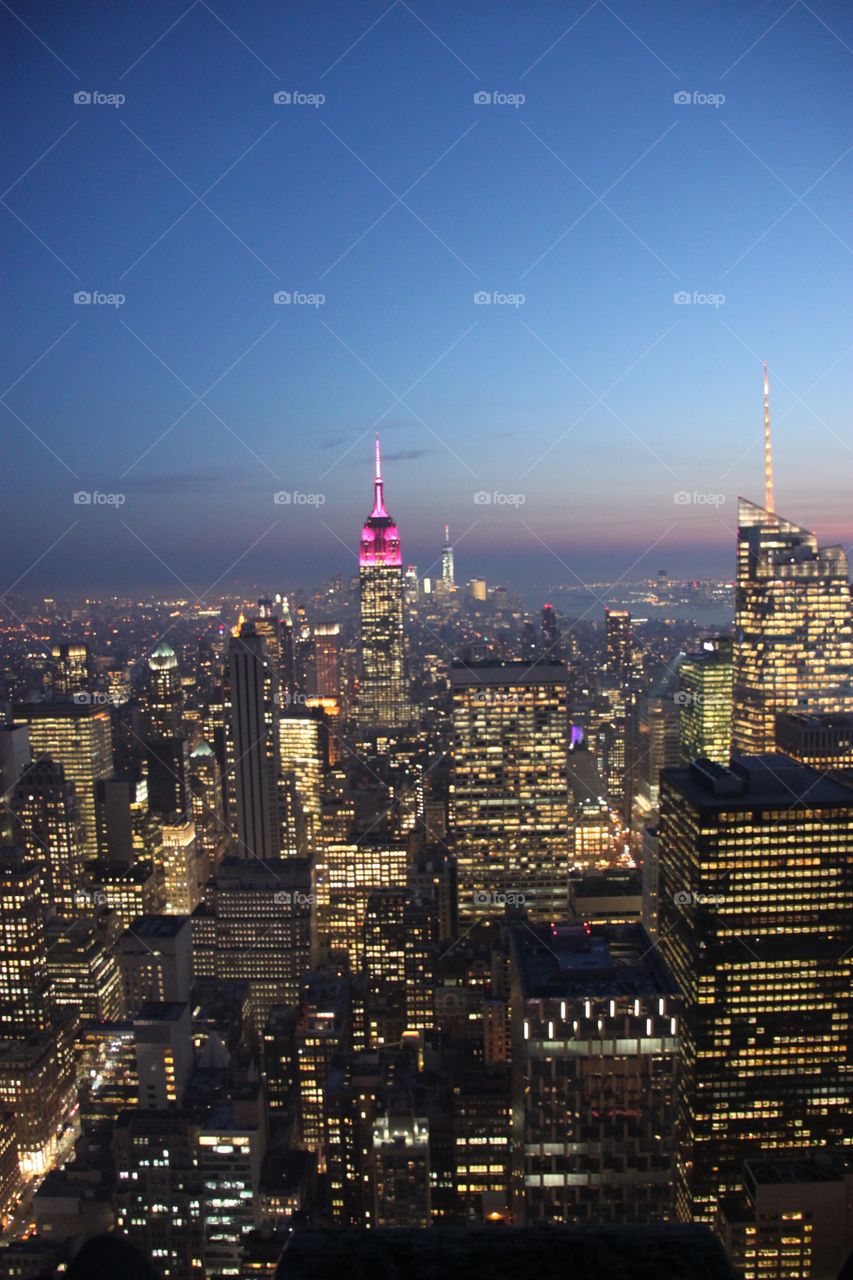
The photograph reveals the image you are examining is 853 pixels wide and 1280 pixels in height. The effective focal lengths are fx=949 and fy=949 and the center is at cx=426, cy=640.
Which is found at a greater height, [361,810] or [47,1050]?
[361,810]

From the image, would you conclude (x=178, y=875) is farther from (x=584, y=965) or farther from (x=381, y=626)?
(x=584, y=965)

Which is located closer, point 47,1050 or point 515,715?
point 47,1050

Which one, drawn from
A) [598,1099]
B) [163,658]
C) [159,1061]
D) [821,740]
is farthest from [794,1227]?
[163,658]

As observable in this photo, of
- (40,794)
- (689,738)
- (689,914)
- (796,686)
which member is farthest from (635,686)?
(40,794)

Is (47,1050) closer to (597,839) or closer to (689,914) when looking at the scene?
(689,914)

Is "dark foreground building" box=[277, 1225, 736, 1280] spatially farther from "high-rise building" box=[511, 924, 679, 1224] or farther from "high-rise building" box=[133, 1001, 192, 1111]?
"high-rise building" box=[133, 1001, 192, 1111]

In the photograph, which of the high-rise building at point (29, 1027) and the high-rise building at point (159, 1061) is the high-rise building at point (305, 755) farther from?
the high-rise building at point (159, 1061)
